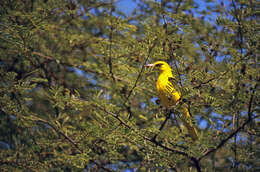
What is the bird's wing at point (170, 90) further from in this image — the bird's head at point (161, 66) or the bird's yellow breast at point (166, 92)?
the bird's head at point (161, 66)

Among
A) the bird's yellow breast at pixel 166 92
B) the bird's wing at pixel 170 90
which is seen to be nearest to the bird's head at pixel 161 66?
the bird's yellow breast at pixel 166 92

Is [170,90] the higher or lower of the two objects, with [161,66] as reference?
lower

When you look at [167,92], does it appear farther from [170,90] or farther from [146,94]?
[146,94]

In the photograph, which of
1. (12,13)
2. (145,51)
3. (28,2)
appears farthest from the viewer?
(28,2)

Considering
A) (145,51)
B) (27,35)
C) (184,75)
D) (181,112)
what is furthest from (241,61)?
(27,35)

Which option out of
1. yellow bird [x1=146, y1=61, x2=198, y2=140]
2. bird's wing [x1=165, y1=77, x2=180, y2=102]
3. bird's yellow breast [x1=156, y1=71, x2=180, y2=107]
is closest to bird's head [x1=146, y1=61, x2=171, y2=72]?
yellow bird [x1=146, y1=61, x2=198, y2=140]

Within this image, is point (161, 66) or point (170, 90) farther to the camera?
point (161, 66)

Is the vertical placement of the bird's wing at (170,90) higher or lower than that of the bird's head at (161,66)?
lower

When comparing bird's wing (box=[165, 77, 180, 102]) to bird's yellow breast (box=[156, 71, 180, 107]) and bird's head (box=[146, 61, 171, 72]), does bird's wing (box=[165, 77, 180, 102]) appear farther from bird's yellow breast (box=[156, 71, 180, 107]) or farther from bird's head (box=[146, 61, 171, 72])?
bird's head (box=[146, 61, 171, 72])

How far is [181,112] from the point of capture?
263cm

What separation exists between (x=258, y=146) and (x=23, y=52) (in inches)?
126

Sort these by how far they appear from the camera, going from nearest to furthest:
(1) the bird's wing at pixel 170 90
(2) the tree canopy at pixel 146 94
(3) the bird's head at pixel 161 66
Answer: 1. (2) the tree canopy at pixel 146 94
2. (1) the bird's wing at pixel 170 90
3. (3) the bird's head at pixel 161 66

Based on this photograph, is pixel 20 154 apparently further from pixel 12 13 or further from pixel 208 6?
pixel 208 6

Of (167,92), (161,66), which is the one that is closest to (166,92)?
(167,92)
